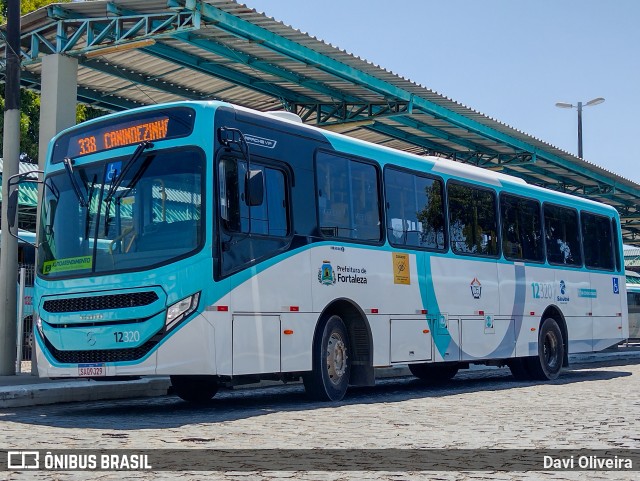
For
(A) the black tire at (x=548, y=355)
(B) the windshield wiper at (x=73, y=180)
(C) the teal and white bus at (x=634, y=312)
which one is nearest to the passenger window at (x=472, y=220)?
(A) the black tire at (x=548, y=355)

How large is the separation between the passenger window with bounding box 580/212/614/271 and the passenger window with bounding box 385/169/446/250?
20.0ft

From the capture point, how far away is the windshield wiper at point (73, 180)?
1150 cm

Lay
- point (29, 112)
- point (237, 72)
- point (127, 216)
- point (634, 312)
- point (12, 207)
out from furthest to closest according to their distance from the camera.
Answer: point (634, 312) → point (29, 112) → point (237, 72) → point (12, 207) → point (127, 216)

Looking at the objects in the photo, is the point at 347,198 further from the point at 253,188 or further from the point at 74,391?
the point at 74,391

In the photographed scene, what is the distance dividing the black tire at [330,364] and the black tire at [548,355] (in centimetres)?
621

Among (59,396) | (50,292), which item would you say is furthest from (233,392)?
(50,292)

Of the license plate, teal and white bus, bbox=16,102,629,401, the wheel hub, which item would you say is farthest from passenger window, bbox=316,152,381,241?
the license plate

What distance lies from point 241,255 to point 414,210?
168 inches

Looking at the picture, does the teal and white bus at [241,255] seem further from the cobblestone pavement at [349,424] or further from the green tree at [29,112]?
the green tree at [29,112]

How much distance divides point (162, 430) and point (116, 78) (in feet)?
36.7

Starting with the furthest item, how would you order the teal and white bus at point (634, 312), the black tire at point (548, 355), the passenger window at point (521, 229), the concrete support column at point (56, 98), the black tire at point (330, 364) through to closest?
the teal and white bus at point (634, 312) → the black tire at point (548, 355) → the passenger window at point (521, 229) → the concrete support column at point (56, 98) → the black tire at point (330, 364)

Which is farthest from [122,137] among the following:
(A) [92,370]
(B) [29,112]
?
(B) [29,112]

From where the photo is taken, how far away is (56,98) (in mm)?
16359

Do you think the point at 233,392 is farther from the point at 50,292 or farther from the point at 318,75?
the point at 318,75
